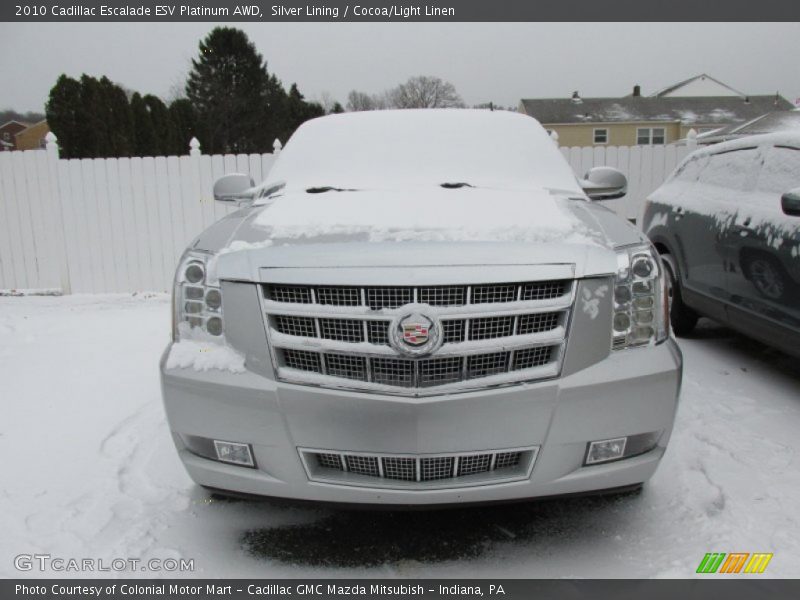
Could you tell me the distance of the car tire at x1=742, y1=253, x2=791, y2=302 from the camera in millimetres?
3998

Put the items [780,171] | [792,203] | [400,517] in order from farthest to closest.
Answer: [780,171], [792,203], [400,517]

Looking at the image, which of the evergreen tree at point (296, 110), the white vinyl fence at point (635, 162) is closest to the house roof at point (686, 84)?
the evergreen tree at point (296, 110)

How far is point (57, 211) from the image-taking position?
830 cm

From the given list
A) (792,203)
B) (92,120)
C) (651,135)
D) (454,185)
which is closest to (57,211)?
(454,185)

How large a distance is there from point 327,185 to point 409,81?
60.7 m

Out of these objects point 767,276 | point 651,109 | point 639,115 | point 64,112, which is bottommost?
point 767,276

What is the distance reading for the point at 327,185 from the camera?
3584mm

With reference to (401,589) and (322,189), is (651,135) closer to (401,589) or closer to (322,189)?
(322,189)

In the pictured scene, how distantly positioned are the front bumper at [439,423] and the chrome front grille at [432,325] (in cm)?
6

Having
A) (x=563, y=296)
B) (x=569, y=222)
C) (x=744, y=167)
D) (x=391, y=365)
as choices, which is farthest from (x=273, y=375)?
(x=744, y=167)

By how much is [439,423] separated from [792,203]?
2.67 meters

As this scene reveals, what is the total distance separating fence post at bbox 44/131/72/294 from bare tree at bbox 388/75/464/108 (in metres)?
50.6

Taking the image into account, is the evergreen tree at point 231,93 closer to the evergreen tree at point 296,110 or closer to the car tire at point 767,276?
the evergreen tree at point 296,110

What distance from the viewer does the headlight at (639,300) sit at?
246cm
